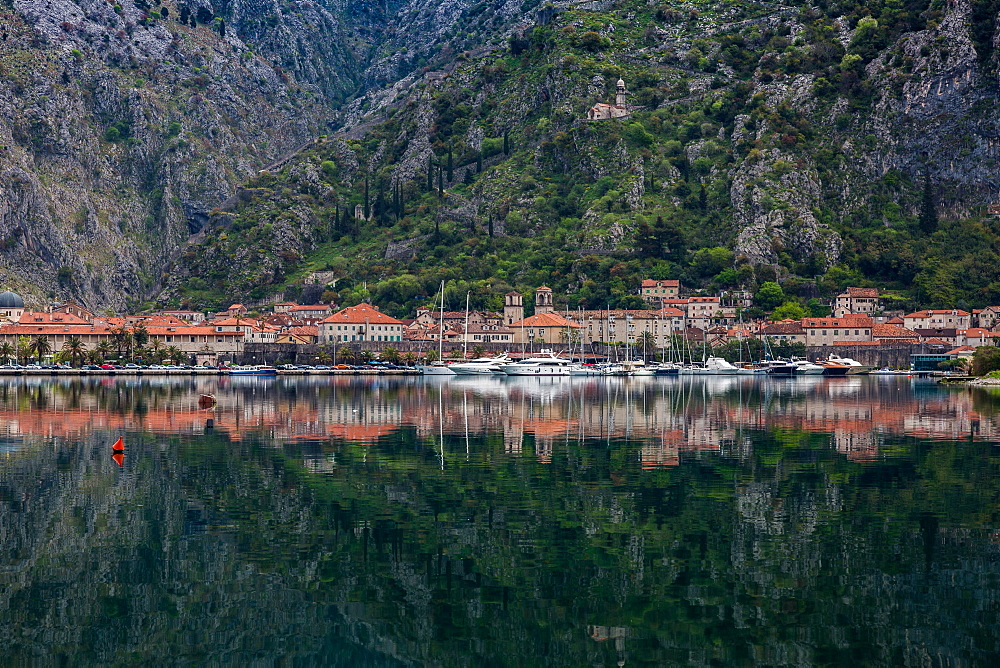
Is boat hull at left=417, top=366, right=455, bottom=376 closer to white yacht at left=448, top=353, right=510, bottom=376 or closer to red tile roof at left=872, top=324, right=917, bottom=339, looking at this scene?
white yacht at left=448, top=353, right=510, bottom=376

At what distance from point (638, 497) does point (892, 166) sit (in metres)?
139

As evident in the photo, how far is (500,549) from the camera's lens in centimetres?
2138

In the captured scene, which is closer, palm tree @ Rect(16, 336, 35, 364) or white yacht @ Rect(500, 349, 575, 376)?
white yacht @ Rect(500, 349, 575, 376)

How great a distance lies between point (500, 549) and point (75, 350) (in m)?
115

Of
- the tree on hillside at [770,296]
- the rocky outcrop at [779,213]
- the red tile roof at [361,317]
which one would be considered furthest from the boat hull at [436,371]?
the rocky outcrop at [779,213]

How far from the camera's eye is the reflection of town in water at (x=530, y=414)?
43.0 m

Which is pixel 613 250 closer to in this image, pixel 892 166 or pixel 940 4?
pixel 892 166

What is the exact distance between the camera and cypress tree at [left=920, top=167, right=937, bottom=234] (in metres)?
144

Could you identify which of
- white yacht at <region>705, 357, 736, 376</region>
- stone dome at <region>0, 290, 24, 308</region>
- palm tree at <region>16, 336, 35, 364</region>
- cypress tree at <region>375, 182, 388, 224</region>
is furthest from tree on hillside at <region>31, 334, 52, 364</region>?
white yacht at <region>705, 357, 736, 376</region>

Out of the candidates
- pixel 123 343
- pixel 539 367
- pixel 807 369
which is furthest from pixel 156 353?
pixel 807 369

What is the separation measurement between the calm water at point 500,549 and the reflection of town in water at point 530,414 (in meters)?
0.89

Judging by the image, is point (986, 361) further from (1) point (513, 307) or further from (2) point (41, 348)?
(2) point (41, 348)

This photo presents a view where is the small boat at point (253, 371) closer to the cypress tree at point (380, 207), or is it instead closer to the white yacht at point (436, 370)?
the white yacht at point (436, 370)

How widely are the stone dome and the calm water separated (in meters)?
120
